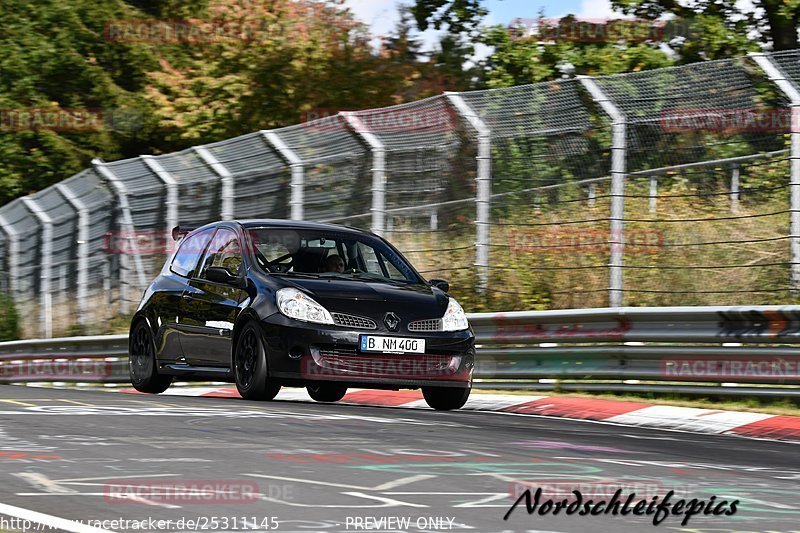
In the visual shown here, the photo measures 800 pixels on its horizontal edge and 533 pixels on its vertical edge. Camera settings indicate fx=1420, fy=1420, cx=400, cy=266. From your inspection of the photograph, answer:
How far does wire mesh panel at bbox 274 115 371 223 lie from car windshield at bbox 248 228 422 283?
4.29m

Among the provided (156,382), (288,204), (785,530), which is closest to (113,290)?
(288,204)

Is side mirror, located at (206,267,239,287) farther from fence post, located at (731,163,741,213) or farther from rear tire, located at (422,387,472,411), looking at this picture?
fence post, located at (731,163,741,213)

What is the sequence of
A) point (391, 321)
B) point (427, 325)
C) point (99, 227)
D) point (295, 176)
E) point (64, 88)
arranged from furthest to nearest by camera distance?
point (64, 88) < point (99, 227) < point (295, 176) < point (427, 325) < point (391, 321)

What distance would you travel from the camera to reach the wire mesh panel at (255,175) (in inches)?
685

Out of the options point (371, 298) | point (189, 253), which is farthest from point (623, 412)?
point (189, 253)

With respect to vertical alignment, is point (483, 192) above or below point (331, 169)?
below

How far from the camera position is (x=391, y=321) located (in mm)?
10539

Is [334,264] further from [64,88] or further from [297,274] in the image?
[64,88]

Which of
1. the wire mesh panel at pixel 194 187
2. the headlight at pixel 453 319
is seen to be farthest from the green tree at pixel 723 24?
the headlight at pixel 453 319

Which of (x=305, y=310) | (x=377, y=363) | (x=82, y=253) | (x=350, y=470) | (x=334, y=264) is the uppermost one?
(x=334, y=264)

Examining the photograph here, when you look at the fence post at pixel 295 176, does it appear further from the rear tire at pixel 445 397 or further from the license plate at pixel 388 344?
the license plate at pixel 388 344

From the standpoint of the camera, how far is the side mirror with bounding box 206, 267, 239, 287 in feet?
36.4

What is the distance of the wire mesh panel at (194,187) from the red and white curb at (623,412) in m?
5.88

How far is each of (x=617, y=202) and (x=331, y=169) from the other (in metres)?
4.85
